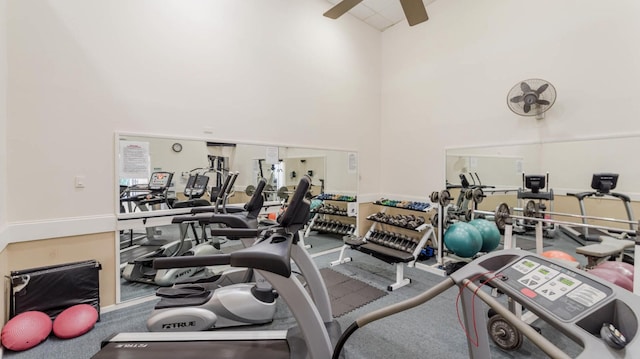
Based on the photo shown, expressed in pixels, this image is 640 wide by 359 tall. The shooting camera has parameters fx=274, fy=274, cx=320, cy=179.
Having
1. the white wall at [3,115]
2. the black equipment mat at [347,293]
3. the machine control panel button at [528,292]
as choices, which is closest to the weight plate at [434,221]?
the black equipment mat at [347,293]

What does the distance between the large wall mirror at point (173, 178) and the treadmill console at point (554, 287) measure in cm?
276

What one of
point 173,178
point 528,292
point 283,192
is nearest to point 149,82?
point 173,178

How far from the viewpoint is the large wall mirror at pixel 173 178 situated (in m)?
2.95

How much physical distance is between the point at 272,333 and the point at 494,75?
432cm

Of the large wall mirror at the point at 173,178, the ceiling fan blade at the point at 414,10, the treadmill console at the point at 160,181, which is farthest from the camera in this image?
the treadmill console at the point at 160,181

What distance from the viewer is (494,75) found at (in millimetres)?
3926

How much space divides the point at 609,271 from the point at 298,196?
101 inches

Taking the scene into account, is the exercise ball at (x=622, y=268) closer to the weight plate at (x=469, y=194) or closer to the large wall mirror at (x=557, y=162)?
the large wall mirror at (x=557, y=162)

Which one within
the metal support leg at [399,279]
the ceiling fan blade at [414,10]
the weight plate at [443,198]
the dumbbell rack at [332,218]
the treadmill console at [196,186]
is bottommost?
the metal support leg at [399,279]

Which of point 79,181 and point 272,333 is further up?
point 79,181

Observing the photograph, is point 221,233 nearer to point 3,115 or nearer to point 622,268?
point 3,115

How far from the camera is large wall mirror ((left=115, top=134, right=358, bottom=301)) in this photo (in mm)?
2949

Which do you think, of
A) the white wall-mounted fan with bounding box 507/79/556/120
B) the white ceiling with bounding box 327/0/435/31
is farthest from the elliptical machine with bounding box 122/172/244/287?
the white ceiling with bounding box 327/0/435/31

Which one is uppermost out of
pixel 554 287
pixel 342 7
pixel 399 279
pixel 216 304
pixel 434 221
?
pixel 342 7
